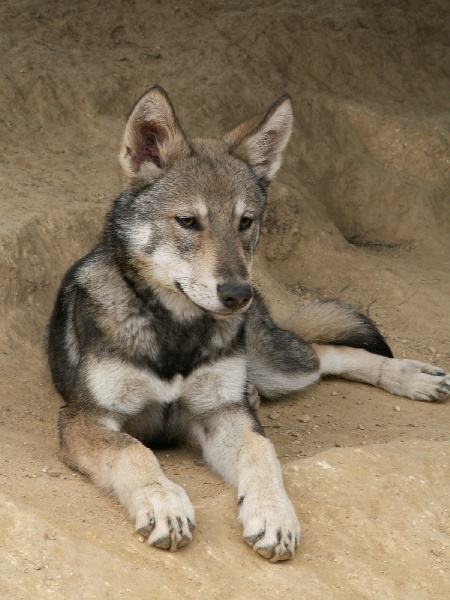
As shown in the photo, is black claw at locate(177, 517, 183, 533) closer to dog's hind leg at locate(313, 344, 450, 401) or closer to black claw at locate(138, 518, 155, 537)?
black claw at locate(138, 518, 155, 537)

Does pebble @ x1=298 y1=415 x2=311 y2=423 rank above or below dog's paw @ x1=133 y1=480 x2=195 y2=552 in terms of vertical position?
below

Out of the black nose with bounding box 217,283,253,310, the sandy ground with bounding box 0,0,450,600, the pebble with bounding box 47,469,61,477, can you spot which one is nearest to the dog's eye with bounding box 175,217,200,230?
the black nose with bounding box 217,283,253,310

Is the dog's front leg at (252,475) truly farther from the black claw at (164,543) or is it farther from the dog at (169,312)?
the black claw at (164,543)

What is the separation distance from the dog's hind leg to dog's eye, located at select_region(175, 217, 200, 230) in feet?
7.00

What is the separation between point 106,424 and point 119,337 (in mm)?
482

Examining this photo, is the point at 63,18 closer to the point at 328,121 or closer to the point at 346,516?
the point at 328,121

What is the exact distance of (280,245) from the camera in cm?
805

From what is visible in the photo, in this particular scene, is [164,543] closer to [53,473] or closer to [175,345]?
[53,473]

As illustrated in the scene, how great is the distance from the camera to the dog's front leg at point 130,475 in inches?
148

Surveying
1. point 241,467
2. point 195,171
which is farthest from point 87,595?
point 195,171

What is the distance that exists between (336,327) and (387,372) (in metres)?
0.55

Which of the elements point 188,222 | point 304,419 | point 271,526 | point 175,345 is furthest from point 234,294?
point 304,419

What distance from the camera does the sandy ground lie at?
3758 millimetres

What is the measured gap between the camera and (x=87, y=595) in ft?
11.0
